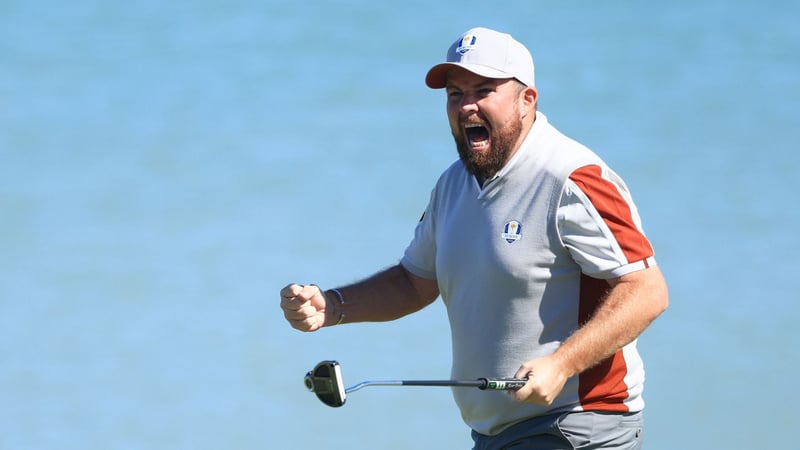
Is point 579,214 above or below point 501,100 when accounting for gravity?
below

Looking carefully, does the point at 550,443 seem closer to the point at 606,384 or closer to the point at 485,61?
the point at 606,384

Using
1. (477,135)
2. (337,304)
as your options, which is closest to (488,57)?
(477,135)

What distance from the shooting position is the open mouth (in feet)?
18.0

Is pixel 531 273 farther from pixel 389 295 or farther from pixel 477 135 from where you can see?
pixel 389 295

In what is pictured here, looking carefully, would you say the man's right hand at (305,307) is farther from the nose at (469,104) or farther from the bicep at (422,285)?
the nose at (469,104)

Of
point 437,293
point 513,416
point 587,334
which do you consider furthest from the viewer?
point 437,293

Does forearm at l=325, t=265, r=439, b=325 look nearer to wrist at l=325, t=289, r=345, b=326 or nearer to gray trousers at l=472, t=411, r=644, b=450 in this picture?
wrist at l=325, t=289, r=345, b=326

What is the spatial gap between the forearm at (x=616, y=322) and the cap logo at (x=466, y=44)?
1184 millimetres

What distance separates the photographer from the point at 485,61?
5461 millimetres

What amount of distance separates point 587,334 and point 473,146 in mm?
982

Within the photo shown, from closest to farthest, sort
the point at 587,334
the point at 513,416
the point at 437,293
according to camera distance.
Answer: the point at 587,334, the point at 513,416, the point at 437,293

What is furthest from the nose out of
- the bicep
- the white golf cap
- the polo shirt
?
the bicep

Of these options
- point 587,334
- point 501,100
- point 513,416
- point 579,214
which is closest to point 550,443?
point 513,416

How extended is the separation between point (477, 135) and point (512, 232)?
0.47 meters
